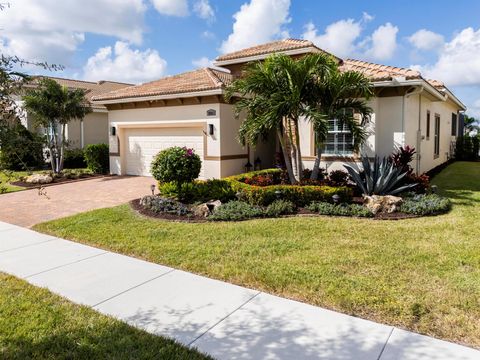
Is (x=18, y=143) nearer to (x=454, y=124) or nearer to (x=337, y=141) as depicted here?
(x=337, y=141)

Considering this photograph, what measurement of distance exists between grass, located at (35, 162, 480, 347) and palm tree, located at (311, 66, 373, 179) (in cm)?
256

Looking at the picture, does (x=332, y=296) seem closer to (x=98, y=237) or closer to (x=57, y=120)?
(x=98, y=237)

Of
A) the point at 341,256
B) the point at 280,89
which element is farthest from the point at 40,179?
the point at 341,256

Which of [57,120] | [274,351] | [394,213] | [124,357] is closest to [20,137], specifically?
[124,357]

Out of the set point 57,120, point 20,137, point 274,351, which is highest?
point 57,120

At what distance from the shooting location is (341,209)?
876 centimetres

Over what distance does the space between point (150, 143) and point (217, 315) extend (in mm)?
12719

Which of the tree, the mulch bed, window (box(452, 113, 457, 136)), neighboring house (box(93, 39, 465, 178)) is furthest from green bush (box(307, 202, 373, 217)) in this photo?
window (box(452, 113, 457, 136))

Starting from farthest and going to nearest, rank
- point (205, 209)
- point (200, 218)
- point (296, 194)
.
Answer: point (296, 194)
point (205, 209)
point (200, 218)

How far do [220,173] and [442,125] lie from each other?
1261cm

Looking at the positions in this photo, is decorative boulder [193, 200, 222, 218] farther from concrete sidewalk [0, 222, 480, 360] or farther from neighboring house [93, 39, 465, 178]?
neighboring house [93, 39, 465, 178]

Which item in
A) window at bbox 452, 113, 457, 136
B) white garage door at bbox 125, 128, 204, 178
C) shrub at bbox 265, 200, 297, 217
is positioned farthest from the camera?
window at bbox 452, 113, 457, 136

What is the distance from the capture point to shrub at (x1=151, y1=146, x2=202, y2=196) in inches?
402

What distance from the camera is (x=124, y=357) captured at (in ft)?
10.9
